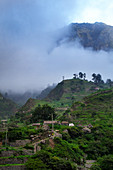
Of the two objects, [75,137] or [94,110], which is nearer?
[75,137]

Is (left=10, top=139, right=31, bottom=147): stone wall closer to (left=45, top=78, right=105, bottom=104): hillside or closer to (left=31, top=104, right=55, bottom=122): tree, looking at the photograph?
(left=31, top=104, right=55, bottom=122): tree

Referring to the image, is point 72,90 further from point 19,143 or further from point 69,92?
point 19,143

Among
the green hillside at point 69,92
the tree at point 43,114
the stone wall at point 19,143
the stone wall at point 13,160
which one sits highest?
the green hillside at point 69,92

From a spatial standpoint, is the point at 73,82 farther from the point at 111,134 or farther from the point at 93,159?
the point at 93,159

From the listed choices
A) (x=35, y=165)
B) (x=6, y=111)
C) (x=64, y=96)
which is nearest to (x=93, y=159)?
(x=35, y=165)

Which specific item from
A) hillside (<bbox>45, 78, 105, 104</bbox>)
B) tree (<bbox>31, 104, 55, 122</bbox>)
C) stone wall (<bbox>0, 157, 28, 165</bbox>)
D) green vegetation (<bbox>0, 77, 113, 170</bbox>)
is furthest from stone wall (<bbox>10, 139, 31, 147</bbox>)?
hillside (<bbox>45, 78, 105, 104</bbox>)

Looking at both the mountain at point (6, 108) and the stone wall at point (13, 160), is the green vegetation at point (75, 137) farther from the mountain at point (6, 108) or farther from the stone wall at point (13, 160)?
the mountain at point (6, 108)

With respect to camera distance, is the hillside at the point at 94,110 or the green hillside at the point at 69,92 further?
the green hillside at the point at 69,92

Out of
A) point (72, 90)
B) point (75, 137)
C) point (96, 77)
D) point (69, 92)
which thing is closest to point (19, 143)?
point (75, 137)

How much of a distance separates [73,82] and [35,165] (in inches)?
4377

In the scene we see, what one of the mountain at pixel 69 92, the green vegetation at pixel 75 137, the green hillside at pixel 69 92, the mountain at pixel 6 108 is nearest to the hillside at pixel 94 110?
the green vegetation at pixel 75 137

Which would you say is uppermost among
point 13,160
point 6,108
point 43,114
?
point 6,108

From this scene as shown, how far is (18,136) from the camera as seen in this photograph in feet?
113

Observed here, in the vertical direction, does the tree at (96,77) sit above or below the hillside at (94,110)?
above
